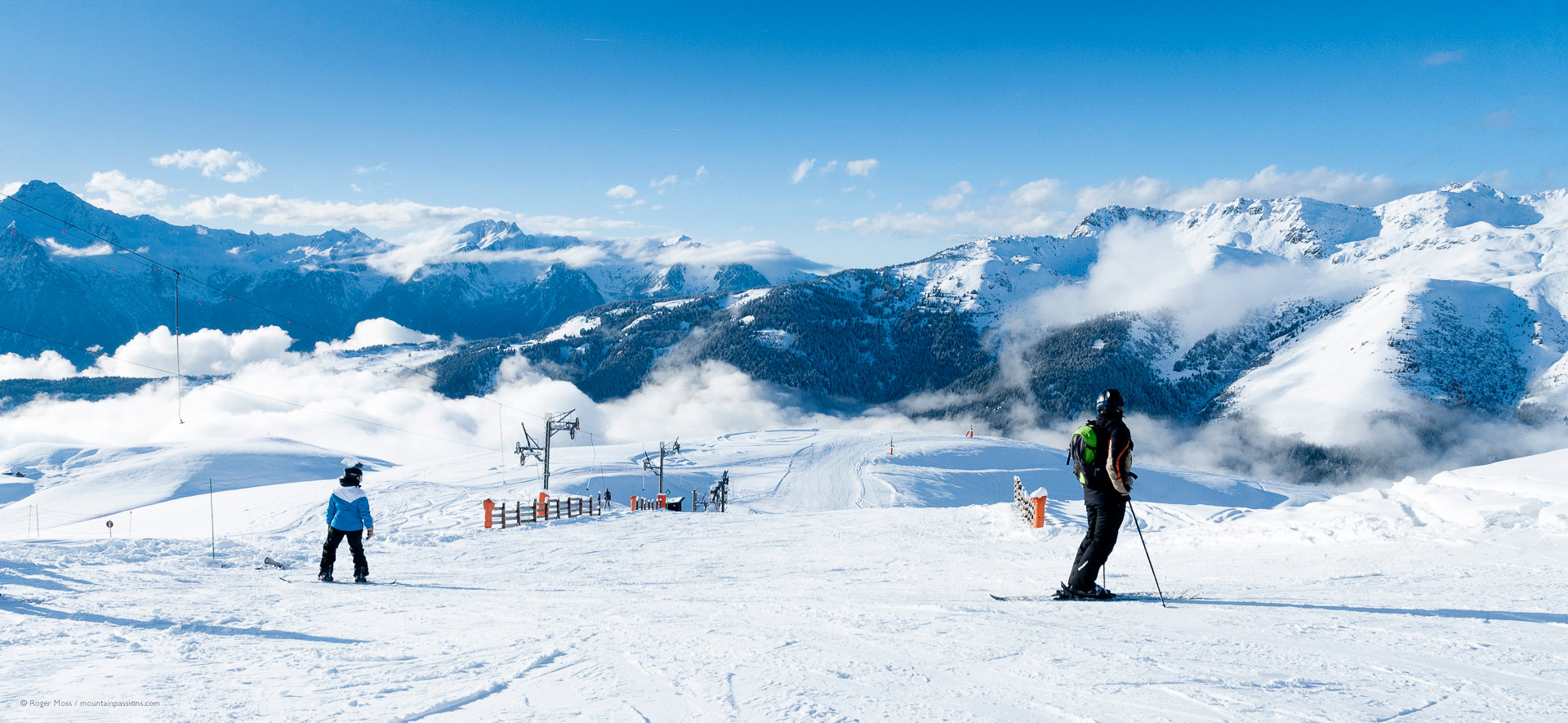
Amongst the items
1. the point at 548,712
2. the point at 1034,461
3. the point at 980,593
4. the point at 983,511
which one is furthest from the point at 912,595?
the point at 1034,461

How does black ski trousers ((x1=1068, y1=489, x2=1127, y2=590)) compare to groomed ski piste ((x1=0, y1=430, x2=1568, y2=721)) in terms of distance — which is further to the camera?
black ski trousers ((x1=1068, y1=489, x2=1127, y2=590))

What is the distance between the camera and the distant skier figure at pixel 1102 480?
7.64 meters

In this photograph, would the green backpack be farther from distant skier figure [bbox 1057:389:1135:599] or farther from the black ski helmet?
the black ski helmet

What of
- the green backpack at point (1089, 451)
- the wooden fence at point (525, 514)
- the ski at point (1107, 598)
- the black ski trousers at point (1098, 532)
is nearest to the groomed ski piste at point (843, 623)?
the ski at point (1107, 598)

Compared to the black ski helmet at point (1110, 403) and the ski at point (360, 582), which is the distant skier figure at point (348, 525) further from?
the black ski helmet at point (1110, 403)

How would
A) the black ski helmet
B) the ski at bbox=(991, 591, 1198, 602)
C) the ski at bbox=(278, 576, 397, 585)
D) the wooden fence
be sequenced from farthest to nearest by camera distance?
1. the wooden fence
2. the ski at bbox=(278, 576, 397, 585)
3. the ski at bbox=(991, 591, 1198, 602)
4. the black ski helmet

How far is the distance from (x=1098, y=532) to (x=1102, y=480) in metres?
0.57

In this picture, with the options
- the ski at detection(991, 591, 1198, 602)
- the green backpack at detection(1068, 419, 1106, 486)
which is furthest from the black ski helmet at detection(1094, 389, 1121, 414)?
the ski at detection(991, 591, 1198, 602)

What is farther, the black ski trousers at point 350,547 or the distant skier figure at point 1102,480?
the black ski trousers at point 350,547

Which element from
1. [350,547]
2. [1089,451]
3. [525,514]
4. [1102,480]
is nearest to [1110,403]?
[1089,451]

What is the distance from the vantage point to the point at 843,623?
22.2ft

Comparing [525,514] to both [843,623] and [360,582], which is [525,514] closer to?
[360,582]

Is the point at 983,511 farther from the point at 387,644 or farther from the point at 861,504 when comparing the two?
the point at 861,504

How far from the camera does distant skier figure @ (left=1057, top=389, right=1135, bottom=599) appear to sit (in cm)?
764
